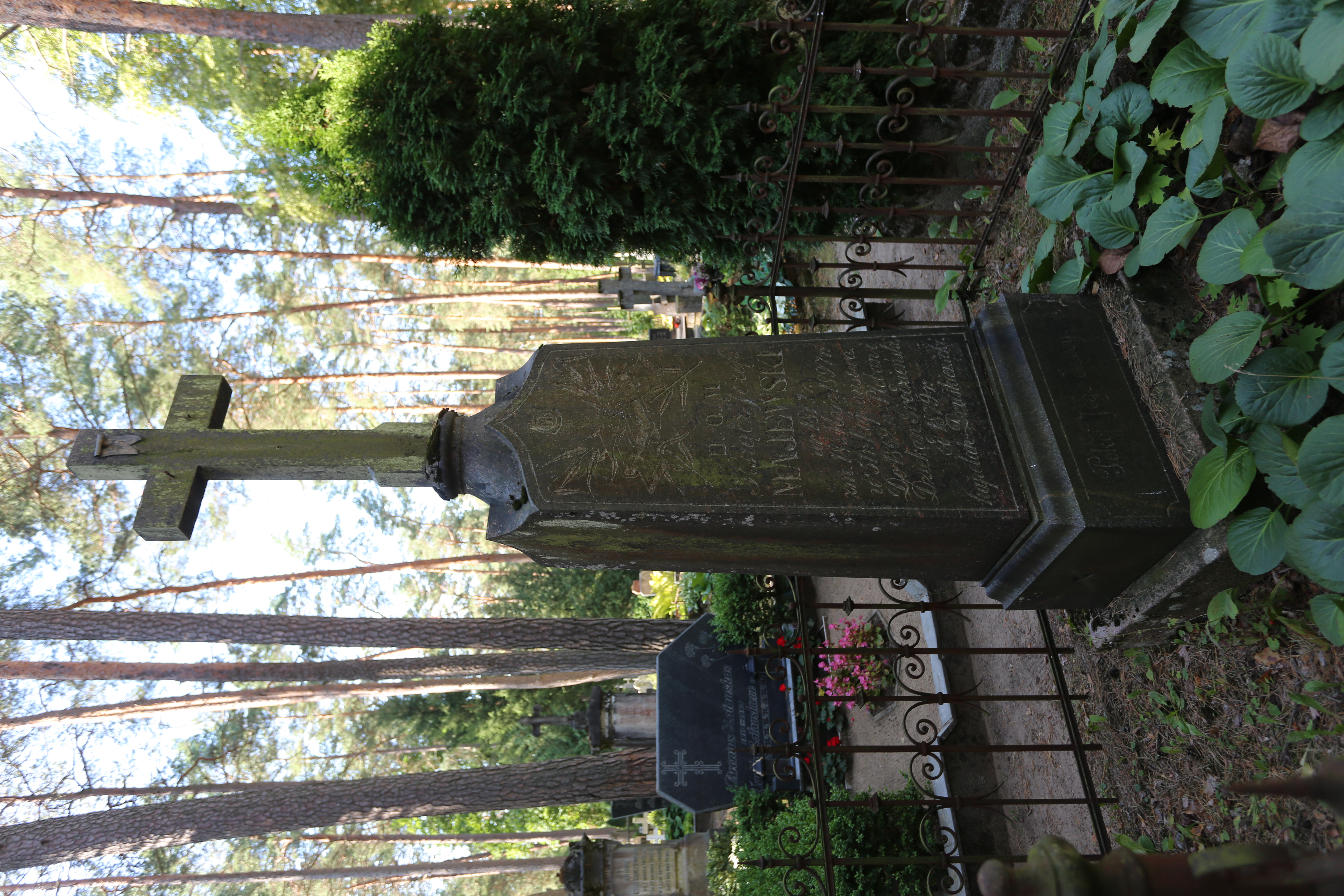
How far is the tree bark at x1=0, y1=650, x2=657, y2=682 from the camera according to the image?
890cm

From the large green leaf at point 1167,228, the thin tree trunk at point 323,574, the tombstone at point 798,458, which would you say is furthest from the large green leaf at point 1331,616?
the thin tree trunk at point 323,574

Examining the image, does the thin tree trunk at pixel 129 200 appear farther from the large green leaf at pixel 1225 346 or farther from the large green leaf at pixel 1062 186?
the large green leaf at pixel 1225 346

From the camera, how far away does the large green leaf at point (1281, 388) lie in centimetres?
234

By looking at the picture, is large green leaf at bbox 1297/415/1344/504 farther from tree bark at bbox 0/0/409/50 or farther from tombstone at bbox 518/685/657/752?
tombstone at bbox 518/685/657/752

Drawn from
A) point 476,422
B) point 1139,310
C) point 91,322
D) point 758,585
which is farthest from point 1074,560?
point 91,322

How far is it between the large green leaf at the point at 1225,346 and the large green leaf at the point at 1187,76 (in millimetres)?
771

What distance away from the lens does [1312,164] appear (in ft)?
7.27

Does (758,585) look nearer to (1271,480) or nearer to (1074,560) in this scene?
(1074,560)

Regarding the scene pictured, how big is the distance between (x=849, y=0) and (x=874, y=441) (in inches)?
148

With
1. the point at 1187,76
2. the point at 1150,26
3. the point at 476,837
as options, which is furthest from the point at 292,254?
the point at 1187,76

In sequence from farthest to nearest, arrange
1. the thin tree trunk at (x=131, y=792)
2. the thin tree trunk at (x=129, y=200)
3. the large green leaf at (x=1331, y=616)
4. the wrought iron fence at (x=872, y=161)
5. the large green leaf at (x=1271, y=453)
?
the thin tree trunk at (x=129, y=200)
the thin tree trunk at (x=131, y=792)
the wrought iron fence at (x=872, y=161)
the large green leaf at (x=1271, y=453)
the large green leaf at (x=1331, y=616)

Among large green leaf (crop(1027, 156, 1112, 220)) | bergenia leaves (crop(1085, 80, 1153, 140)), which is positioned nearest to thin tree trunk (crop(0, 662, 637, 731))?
large green leaf (crop(1027, 156, 1112, 220))

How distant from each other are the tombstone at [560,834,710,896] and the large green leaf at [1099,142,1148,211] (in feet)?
25.9

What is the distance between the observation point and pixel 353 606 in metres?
16.8
